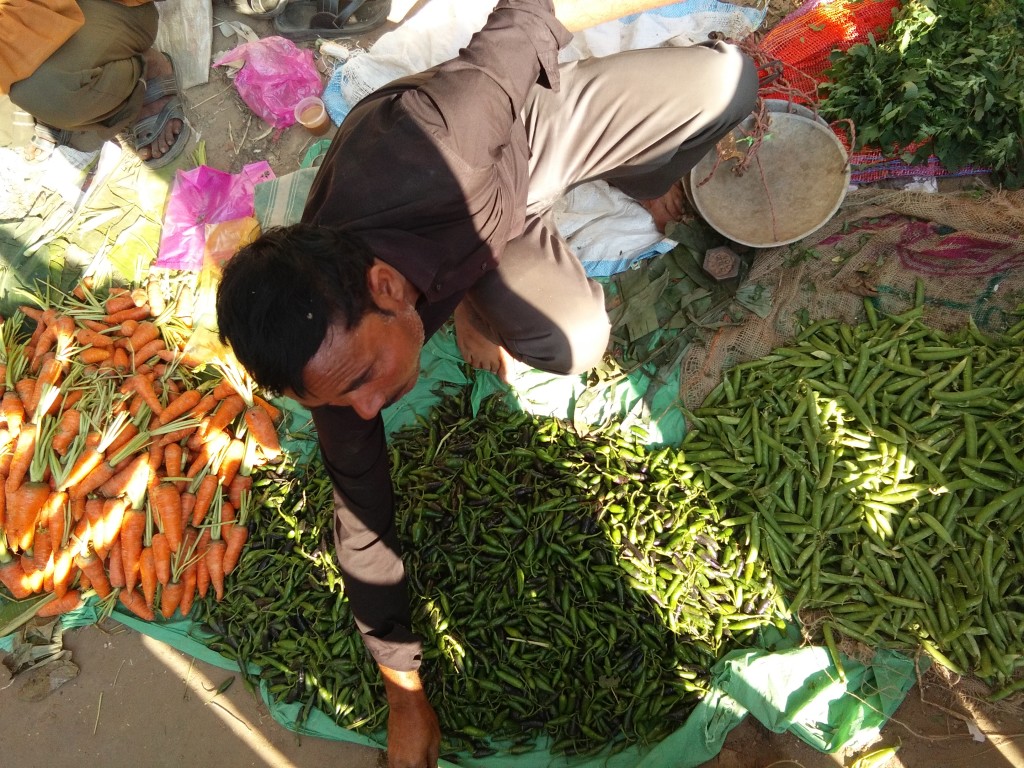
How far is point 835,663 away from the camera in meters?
2.45

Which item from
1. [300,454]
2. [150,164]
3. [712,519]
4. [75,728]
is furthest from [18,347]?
[712,519]

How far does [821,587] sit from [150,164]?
14.1 ft

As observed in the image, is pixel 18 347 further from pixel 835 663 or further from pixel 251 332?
pixel 835 663

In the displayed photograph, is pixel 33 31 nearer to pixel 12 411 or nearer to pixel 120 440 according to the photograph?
pixel 12 411

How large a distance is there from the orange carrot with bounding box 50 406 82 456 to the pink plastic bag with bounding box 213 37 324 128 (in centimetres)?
204

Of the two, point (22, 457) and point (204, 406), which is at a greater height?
point (204, 406)

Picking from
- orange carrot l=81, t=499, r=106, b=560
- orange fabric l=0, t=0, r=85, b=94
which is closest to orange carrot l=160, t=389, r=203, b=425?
orange carrot l=81, t=499, r=106, b=560

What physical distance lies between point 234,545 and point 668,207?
262 centimetres

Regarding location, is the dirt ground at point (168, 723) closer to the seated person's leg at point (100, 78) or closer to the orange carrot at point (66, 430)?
the orange carrot at point (66, 430)

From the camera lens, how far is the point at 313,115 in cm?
387

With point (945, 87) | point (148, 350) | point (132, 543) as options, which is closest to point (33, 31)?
point (148, 350)

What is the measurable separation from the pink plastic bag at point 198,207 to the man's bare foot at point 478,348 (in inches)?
61.0

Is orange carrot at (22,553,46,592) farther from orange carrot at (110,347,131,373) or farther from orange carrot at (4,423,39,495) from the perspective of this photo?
orange carrot at (110,347,131,373)

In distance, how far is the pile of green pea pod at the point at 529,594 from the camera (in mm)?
2514
